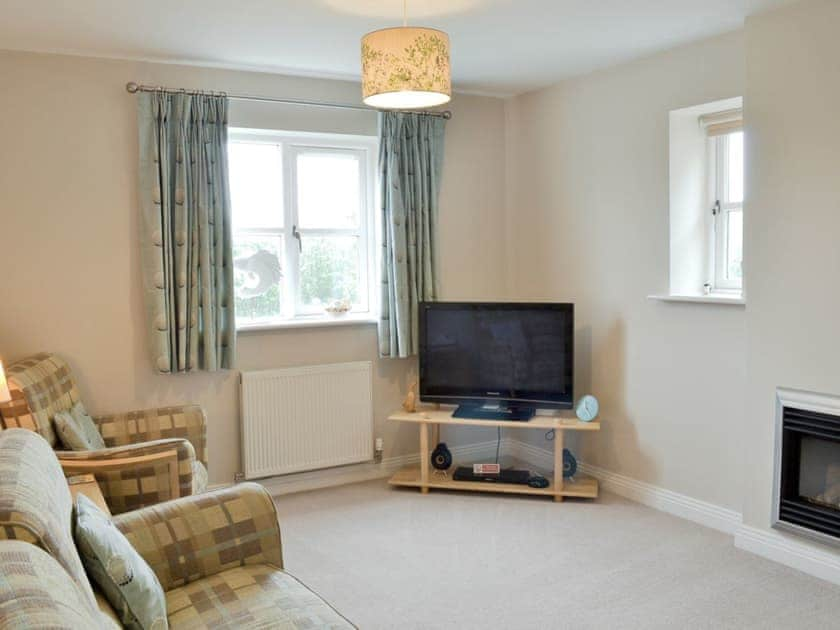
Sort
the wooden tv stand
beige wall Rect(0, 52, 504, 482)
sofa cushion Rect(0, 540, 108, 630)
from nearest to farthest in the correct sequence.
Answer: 1. sofa cushion Rect(0, 540, 108, 630)
2. beige wall Rect(0, 52, 504, 482)
3. the wooden tv stand

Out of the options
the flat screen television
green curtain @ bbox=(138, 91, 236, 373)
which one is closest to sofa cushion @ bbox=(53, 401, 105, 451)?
green curtain @ bbox=(138, 91, 236, 373)

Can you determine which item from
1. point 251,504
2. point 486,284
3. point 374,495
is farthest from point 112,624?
point 486,284

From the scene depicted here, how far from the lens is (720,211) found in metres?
4.05

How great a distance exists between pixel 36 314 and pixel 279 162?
1.60 meters

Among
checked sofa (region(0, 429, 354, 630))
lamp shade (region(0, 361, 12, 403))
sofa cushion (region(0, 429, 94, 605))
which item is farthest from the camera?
lamp shade (region(0, 361, 12, 403))

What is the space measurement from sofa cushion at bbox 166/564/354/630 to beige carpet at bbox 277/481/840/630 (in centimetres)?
78

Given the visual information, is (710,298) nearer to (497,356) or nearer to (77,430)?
(497,356)

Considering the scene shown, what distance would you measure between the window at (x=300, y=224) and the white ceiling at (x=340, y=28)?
0.55 metres

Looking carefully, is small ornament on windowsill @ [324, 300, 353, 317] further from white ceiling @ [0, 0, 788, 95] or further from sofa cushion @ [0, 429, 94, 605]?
sofa cushion @ [0, 429, 94, 605]

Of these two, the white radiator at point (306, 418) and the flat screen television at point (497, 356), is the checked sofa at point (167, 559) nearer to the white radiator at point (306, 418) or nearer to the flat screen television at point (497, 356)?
the white radiator at point (306, 418)

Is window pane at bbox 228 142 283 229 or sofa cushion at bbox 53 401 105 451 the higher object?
window pane at bbox 228 142 283 229

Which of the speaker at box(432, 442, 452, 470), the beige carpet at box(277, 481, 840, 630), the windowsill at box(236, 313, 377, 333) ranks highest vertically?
the windowsill at box(236, 313, 377, 333)

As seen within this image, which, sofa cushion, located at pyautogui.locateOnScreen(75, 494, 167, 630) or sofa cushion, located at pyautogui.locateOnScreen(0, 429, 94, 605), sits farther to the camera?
sofa cushion, located at pyautogui.locateOnScreen(75, 494, 167, 630)

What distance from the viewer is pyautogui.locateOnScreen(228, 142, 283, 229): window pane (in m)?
4.47
